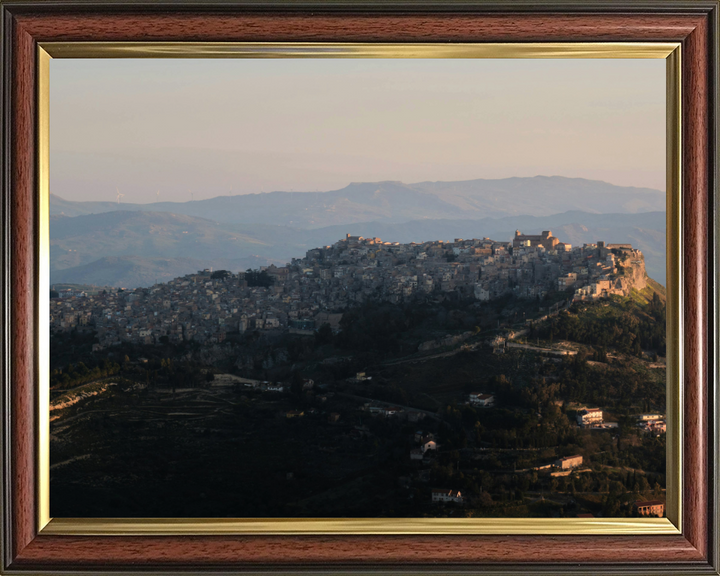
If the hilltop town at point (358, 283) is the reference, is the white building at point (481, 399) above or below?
below

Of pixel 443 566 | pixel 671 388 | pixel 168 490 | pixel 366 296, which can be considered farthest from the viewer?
pixel 366 296

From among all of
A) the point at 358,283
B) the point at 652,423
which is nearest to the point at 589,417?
the point at 652,423

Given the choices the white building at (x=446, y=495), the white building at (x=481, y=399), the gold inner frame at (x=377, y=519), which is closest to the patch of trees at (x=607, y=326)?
the gold inner frame at (x=377, y=519)

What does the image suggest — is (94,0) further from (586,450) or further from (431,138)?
(586,450)

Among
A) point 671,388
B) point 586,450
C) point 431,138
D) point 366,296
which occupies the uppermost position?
point 431,138

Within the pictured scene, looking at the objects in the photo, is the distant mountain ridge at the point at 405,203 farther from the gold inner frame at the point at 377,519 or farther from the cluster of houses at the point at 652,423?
the cluster of houses at the point at 652,423

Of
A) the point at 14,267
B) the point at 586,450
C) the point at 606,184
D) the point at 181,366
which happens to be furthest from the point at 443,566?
the point at 14,267

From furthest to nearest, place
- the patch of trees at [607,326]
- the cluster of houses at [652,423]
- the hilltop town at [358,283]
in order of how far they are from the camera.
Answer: the hilltop town at [358,283] < the patch of trees at [607,326] < the cluster of houses at [652,423]

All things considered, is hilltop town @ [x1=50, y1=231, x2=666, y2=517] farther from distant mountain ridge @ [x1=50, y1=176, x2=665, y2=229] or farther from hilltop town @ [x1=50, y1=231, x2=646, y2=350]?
distant mountain ridge @ [x1=50, y1=176, x2=665, y2=229]
